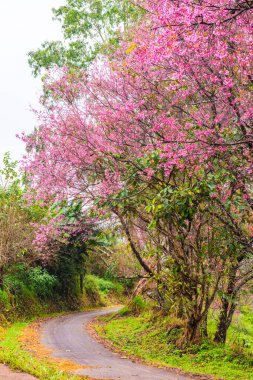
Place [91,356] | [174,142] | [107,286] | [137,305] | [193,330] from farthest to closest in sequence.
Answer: [107,286] < [137,305] < [193,330] < [91,356] < [174,142]

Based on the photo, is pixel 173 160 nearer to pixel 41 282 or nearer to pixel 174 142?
pixel 174 142

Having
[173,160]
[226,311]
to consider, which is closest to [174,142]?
[173,160]

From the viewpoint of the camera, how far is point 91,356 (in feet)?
38.0

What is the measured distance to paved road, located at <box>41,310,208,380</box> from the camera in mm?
9203

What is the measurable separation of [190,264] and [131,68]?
5.27 meters

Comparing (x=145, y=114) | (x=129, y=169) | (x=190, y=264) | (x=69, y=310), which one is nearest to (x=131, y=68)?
(x=145, y=114)

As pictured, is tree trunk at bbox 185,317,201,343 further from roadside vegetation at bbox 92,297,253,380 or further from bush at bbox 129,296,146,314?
bush at bbox 129,296,146,314

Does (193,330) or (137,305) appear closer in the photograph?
(193,330)

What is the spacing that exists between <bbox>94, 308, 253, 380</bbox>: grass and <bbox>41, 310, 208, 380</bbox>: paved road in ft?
2.15

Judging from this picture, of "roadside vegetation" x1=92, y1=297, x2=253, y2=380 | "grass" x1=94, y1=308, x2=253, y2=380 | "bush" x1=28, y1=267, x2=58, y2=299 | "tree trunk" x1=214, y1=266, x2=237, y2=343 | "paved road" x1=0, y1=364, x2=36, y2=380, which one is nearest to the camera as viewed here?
"paved road" x1=0, y1=364, x2=36, y2=380

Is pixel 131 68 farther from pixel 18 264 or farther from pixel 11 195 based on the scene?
pixel 18 264

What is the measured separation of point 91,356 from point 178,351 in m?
2.35

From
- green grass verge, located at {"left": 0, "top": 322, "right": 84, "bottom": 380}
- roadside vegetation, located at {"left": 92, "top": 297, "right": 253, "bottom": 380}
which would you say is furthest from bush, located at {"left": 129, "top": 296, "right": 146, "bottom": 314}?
green grass verge, located at {"left": 0, "top": 322, "right": 84, "bottom": 380}

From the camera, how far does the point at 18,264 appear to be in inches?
795
